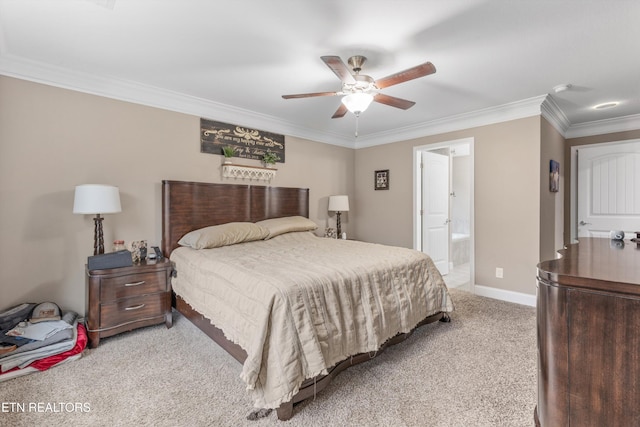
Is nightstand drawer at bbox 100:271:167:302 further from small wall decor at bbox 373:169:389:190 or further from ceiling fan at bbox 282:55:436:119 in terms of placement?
small wall decor at bbox 373:169:389:190

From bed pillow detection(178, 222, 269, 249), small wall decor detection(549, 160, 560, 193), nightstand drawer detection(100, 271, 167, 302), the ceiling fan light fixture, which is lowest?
nightstand drawer detection(100, 271, 167, 302)

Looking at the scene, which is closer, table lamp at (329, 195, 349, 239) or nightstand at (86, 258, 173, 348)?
nightstand at (86, 258, 173, 348)

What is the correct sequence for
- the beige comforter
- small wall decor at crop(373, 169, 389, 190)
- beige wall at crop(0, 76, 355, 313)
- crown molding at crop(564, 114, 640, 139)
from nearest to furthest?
the beige comforter < beige wall at crop(0, 76, 355, 313) < crown molding at crop(564, 114, 640, 139) < small wall decor at crop(373, 169, 389, 190)

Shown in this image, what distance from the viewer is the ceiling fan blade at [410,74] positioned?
1900mm

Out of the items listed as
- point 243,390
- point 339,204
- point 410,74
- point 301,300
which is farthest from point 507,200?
point 243,390

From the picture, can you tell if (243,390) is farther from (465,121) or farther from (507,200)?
(465,121)

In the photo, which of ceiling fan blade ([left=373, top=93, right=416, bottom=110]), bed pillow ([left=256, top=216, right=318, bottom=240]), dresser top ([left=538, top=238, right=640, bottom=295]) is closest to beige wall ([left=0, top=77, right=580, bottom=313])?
bed pillow ([left=256, top=216, right=318, bottom=240])

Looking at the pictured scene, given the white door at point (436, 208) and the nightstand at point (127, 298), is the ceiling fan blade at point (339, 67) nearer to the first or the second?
the nightstand at point (127, 298)

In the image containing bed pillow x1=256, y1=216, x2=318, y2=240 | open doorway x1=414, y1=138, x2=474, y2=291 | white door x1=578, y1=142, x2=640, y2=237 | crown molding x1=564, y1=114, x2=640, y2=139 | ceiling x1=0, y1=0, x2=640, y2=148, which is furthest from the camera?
open doorway x1=414, y1=138, x2=474, y2=291

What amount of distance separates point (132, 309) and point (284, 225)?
6.00ft

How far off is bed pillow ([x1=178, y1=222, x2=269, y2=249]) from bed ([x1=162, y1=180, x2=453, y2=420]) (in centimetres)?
2

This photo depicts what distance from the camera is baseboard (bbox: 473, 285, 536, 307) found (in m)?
3.42

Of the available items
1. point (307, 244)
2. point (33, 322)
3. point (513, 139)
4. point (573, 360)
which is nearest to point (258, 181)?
point (307, 244)

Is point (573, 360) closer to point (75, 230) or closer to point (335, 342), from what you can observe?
point (335, 342)
